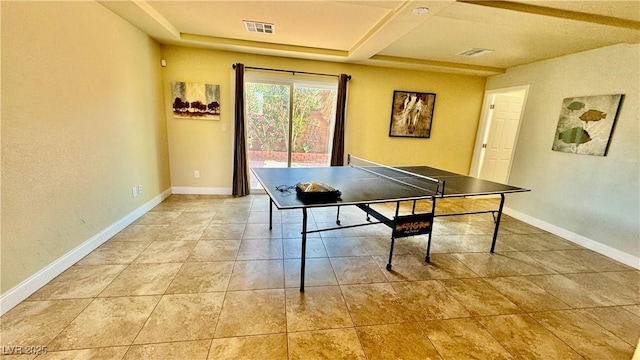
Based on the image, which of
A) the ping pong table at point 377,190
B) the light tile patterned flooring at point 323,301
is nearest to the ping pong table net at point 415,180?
the ping pong table at point 377,190

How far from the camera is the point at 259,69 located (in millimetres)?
4148

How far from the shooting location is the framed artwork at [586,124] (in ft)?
9.87

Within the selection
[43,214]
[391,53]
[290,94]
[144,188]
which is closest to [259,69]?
[290,94]

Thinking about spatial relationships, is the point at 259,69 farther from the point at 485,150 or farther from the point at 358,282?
the point at 485,150

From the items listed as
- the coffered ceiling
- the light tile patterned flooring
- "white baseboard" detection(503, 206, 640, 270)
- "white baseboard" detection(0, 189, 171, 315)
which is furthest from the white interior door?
"white baseboard" detection(0, 189, 171, 315)

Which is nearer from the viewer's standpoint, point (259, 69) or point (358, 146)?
point (259, 69)

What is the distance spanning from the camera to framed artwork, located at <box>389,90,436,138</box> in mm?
4711

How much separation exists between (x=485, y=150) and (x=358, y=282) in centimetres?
438

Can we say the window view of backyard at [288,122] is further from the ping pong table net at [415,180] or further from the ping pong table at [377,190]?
the ping pong table at [377,190]

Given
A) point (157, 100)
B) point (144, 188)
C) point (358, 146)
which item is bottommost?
point (144, 188)

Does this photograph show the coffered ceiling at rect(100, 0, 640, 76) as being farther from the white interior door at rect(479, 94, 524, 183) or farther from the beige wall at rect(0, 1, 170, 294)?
the white interior door at rect(479, 94, 524, 183)

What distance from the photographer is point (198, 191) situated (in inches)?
175

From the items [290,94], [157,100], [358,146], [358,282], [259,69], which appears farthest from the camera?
[358,146]

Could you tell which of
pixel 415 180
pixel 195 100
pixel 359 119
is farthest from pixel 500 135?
pixel 195 100
